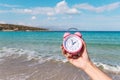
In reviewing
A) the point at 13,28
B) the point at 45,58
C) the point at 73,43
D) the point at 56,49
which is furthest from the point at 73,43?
the point at 13,28

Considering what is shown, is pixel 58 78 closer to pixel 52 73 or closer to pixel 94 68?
pixel 52 73

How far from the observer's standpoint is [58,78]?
834 cm

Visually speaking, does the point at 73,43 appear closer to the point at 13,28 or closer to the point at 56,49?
the point at 56,49

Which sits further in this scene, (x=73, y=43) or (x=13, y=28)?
(x=13, y=28)

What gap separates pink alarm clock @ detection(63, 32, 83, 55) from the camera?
2291 millimetres

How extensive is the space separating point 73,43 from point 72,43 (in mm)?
10

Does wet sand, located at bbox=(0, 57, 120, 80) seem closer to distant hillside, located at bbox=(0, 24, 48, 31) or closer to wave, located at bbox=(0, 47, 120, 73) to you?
wave, located at bbox=(0, 47, 120, 73)

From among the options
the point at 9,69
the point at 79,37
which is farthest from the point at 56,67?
the point at 79,37

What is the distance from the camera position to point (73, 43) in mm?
2383

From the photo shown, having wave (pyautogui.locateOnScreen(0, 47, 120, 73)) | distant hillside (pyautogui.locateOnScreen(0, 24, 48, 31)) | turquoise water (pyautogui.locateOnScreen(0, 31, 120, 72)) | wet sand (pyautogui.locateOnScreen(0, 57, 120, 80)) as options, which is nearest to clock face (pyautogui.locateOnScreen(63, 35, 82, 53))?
wet sand (pyautogui.locateOnScreen(0, 57, 120, 80))

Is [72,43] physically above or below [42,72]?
above

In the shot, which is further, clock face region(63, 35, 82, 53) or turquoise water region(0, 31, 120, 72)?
turquoise water region(0, 31, 120, 72)

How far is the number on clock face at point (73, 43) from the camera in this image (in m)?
2.30

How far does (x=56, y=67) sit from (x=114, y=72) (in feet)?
7.39
